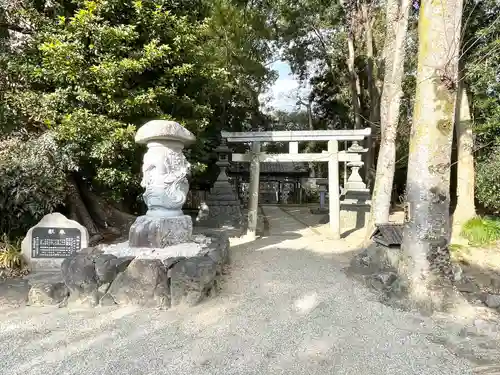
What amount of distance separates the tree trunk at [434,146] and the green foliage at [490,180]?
17.2 feet

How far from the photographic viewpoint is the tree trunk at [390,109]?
6.81 meters

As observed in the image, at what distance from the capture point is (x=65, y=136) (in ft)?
19.1

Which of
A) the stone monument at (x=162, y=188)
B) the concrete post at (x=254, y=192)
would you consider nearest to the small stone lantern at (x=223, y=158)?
the concrete post at (x=254, y=192)

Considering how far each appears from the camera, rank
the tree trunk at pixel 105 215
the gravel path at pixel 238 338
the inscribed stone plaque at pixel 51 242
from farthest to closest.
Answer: the tree trunk at pixel 105 215 < the inscribed stone plaque at pixel 51 242 < the gravel path at pixel 238 338

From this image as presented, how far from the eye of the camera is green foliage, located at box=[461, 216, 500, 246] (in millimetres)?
7861

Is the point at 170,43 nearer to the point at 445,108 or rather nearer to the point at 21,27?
the point at 21,27

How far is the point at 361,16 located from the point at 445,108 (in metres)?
9.70

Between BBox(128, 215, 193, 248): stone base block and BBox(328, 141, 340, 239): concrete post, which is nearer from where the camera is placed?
BBox(128, 215, 193, 248): stone base block

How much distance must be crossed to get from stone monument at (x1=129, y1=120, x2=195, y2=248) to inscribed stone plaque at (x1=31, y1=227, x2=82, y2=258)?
1279 millimetres

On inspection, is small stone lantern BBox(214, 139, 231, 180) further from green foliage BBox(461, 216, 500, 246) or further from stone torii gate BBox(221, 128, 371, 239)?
green foliage BBox(461, 216, 500, 246)

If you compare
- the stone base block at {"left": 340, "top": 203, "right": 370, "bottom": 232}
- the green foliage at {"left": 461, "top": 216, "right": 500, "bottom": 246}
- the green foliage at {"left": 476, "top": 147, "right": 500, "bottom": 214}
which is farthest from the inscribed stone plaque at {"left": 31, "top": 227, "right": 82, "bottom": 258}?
the green foliage at {"left": 476, "top": 147, "right": 500, "bottom": 214}

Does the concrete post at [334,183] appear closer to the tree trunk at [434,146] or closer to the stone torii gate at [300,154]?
the stone torii gate at [300,154]

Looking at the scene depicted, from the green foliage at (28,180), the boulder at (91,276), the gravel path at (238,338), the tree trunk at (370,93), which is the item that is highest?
the tree trunk at (370,93)

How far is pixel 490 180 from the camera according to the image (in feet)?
27.0
